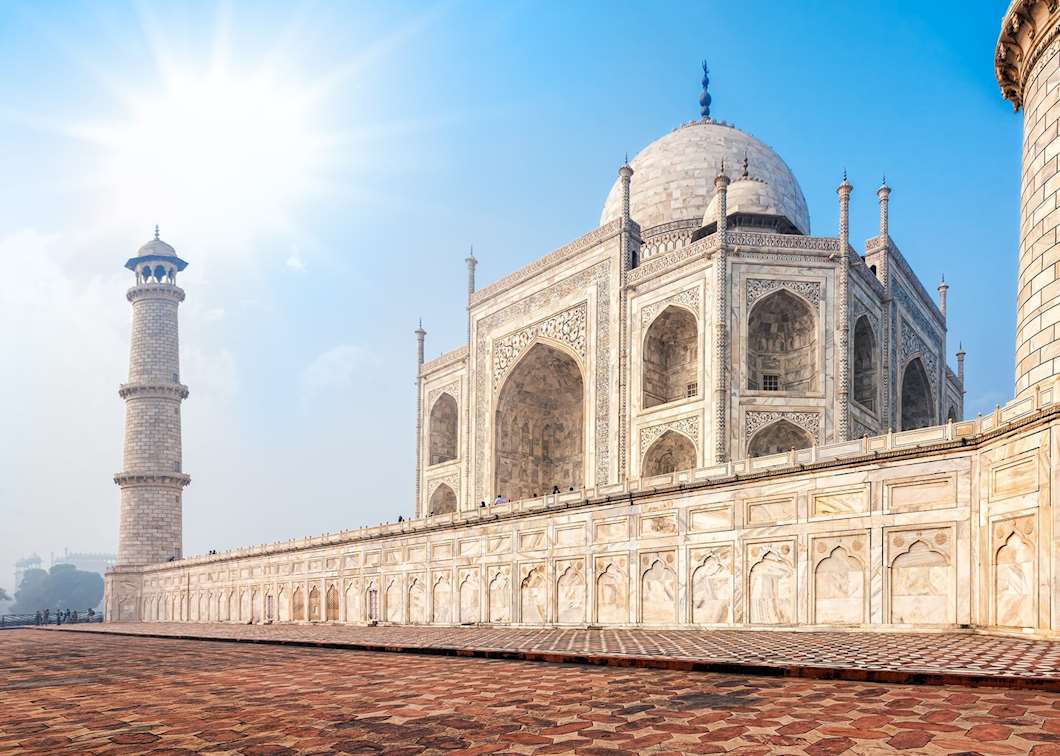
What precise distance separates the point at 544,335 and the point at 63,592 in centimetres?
7965

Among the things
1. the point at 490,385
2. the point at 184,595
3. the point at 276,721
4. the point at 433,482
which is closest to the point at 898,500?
the point at 276,721

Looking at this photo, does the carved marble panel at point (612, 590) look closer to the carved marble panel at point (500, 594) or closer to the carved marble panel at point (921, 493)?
the carved marble panel at point (500, 594)

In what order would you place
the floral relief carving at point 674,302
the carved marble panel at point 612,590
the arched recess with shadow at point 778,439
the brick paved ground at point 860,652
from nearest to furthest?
1. the brick paved ground at point 860,652
2. the carved marble panel at point 612,590
3. the arched recess with shadow at point 778,439
4. the floral relief carving at point 674,302

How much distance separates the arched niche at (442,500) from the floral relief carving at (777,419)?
13.8 m

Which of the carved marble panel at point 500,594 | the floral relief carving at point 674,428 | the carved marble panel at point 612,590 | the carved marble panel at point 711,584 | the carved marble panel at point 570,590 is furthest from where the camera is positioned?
the floral relief carving at point 674,428

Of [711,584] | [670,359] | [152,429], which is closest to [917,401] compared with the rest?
[670,359]

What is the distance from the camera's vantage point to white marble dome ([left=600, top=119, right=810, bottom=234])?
31.1 m

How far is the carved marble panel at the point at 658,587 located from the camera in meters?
15.1

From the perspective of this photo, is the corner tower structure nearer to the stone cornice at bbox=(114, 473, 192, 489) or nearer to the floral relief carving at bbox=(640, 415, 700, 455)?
the floral relief carving at bbox=(640, 415, 700, 455)

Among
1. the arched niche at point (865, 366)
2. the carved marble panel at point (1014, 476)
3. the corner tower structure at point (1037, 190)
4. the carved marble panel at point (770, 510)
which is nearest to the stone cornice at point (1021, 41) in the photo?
the corner tower structure at point (1037, 190)

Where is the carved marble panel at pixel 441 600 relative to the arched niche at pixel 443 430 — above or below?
below

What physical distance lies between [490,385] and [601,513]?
12.5 metres

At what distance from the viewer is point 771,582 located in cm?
1345

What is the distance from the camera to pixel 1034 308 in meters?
10.7
